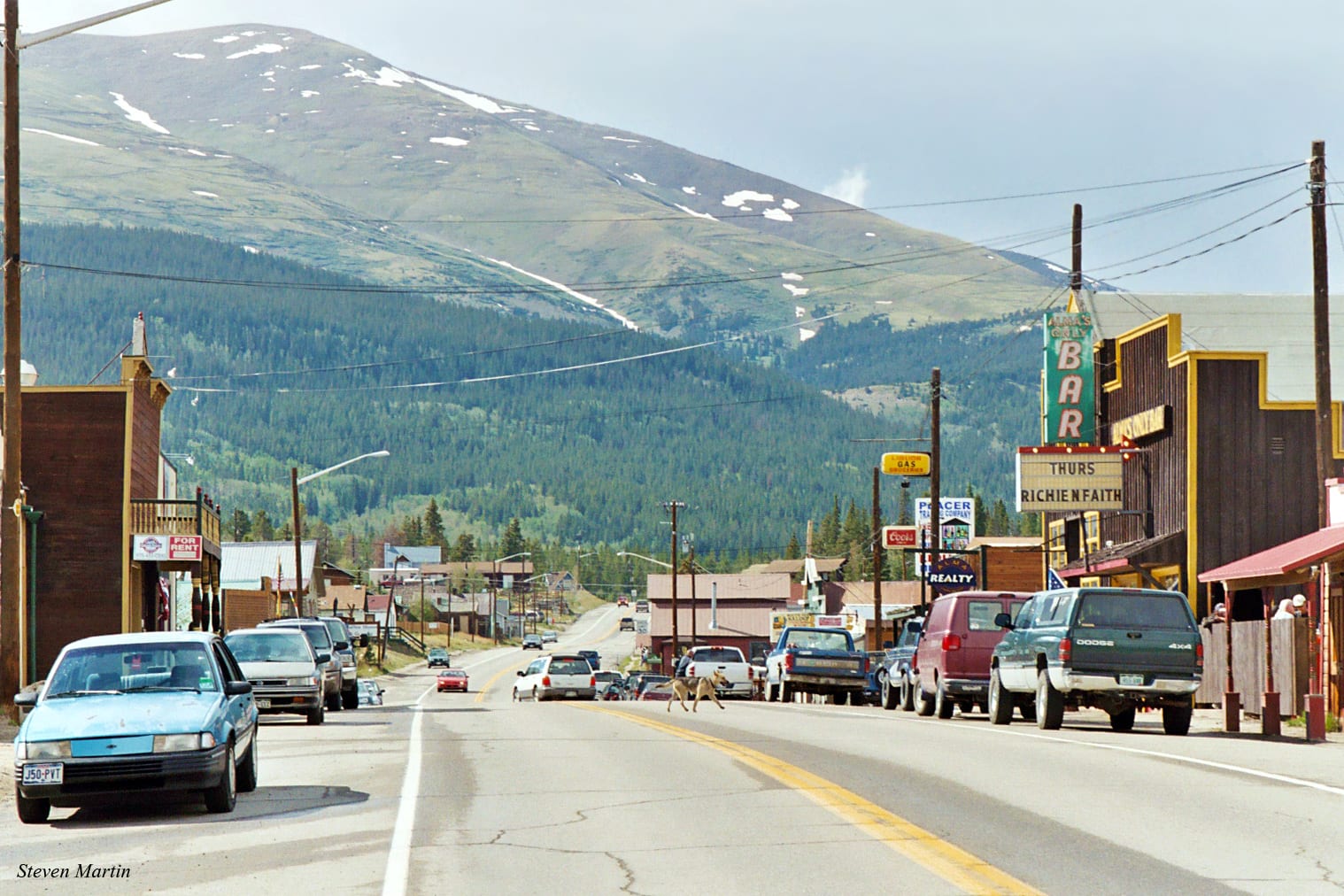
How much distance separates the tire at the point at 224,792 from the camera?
1480cm

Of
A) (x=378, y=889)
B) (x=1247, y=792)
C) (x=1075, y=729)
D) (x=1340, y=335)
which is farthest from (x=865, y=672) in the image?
(x=378, y=889)

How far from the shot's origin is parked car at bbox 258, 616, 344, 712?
3416 centimetres

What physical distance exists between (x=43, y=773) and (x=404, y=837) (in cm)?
335

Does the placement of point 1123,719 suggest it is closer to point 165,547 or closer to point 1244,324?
point 1244,324

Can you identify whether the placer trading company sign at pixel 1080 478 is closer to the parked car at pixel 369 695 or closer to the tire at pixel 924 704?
the tire at pixel 924 704

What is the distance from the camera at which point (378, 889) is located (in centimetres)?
1059

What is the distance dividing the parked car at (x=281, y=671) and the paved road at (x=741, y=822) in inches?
255

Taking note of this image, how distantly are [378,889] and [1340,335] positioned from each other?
4342 centimetres

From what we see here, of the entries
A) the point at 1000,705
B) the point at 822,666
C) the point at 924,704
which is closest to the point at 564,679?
the point at 822,666

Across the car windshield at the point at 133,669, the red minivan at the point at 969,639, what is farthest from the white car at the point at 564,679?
the car windshield at the point at 133,669

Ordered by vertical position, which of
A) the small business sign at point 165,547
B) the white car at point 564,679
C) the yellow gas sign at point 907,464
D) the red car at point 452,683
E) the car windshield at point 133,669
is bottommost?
the red car at point 452,683

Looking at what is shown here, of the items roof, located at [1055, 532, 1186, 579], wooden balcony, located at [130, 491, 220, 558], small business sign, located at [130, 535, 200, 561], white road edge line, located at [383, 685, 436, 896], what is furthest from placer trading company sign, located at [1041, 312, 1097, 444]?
white road edge line, located at [383, 685, 436, 896]

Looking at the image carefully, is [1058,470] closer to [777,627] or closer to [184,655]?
[184,655]

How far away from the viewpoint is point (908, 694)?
34812 millimetres
